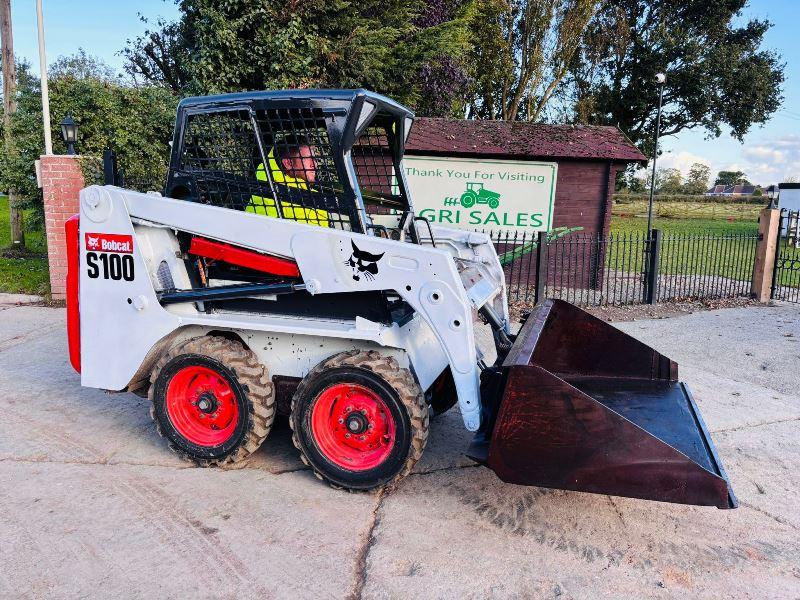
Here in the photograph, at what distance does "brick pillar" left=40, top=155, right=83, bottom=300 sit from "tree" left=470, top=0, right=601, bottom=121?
17097 millimetres

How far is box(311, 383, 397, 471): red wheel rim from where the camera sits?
372 centimetres

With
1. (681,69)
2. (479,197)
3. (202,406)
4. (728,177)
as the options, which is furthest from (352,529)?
(728,177)

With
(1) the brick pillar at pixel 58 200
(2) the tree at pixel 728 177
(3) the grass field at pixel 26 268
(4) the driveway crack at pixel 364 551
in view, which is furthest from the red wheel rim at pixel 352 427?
(2) the tree at pixel 728 177

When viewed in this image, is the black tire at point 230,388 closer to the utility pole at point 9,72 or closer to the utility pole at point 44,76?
the utility pole at point 44,76

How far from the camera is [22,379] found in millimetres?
5918

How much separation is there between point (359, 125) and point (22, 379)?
4318 millimetres

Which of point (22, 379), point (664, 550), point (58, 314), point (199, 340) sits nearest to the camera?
point (664, 550)

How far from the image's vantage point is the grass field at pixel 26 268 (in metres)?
10.4

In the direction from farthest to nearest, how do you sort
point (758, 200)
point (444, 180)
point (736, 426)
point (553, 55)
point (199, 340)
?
point (758, 200)
point (553, 55)
point (444, 180)
point (736, 426)
point (199, 340)

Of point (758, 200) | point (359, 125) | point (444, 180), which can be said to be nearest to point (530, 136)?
point (444, 180)

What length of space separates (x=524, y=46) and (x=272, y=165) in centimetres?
2327

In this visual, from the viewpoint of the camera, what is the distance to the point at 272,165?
A: 12.6 ft

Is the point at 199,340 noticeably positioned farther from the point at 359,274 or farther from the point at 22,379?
the point at 22,379

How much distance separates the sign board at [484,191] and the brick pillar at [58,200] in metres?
5.20
